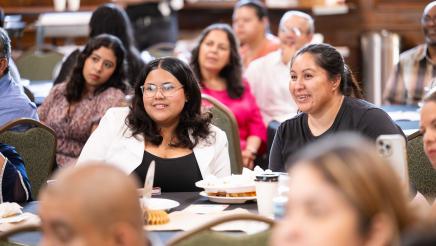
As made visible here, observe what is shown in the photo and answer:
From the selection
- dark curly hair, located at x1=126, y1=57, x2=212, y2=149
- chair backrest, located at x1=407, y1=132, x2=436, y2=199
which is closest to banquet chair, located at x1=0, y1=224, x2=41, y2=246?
dark curly hair, located at x1=126, y1=57, x2=212, y2=149

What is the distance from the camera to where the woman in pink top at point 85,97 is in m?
4.59

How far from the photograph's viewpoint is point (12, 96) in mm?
4137

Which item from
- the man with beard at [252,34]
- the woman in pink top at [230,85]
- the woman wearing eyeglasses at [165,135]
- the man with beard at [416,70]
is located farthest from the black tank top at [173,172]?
the man with beard at [252,34]

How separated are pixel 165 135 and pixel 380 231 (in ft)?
7.25

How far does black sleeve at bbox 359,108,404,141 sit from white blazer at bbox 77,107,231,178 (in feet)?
2.03

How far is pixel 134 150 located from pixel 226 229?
100 centimetres

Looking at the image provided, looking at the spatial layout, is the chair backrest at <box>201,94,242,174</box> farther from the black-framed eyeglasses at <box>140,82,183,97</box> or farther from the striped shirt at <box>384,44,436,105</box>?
the striped shirt at <box>384,44,436,105</box>

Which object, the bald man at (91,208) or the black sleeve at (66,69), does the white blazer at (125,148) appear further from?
the bald man at (91,208)

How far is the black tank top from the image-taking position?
355 cm

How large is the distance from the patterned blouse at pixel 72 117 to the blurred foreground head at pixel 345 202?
308 cm

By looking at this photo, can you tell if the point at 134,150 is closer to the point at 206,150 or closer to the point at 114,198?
the point at 206,150

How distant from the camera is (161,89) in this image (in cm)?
371

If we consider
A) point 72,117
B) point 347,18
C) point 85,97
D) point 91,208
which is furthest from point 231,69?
point 347,18

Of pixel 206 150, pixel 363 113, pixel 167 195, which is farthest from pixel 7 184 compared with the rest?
pixel 363 113
